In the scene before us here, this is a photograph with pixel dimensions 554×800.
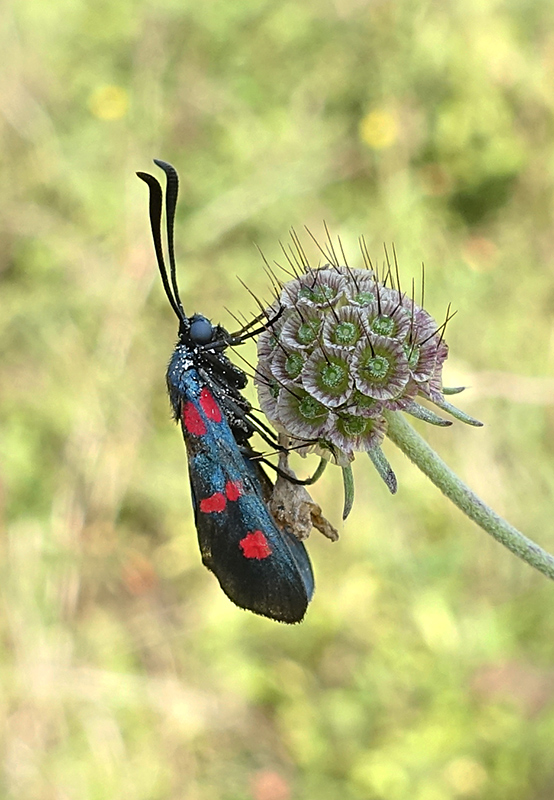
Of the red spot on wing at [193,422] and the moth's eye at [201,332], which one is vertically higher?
the moth's eye at [201,332]

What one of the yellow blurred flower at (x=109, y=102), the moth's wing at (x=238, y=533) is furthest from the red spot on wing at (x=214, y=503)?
the yellow blurred flower at (x=109, y=102)

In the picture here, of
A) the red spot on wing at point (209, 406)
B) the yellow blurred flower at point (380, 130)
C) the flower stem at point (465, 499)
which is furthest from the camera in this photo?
the yellow blurred flower at point (380, 130)

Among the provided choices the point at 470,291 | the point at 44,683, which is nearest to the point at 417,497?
the point at 470,291

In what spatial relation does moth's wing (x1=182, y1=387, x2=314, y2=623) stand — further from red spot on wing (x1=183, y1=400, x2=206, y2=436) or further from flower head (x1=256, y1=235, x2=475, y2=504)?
flower head (x1=256, y1=235, x2=475, y2=504)

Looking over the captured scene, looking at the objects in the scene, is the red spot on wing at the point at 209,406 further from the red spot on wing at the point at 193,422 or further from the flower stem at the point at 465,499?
the flower stem at the point at 465,499

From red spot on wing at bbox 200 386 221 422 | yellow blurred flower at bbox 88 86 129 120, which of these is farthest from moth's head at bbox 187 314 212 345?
yellow blurred flower at bbox 88 86 129 120
